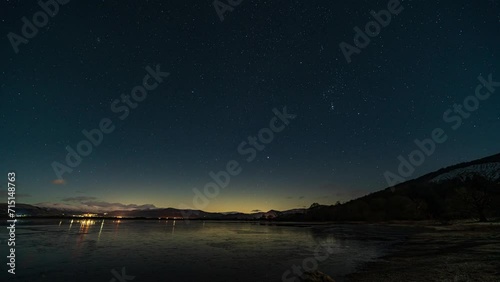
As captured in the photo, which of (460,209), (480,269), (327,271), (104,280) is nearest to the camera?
(480,269)

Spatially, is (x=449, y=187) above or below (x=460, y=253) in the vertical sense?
above

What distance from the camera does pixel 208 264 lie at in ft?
103

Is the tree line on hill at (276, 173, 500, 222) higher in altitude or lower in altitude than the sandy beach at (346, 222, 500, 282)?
higher

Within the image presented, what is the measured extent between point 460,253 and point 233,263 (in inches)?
861

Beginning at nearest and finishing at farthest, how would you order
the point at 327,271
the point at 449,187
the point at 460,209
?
the point at 327,271
the point at 460,209
the point at 449,187

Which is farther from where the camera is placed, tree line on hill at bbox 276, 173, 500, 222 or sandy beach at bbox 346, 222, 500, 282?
tree line on hill at bbox 276, 173, 500, 222

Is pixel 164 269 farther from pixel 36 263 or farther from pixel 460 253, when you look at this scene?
pixel 460 253

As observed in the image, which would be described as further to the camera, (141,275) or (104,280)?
(141,275)


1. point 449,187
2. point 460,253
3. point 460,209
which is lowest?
point 460,253

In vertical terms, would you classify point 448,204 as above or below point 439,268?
above

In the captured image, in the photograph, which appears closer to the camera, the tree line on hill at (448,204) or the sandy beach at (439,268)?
the sandy beach at (439,268)

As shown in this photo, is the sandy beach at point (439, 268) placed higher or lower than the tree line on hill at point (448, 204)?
lower

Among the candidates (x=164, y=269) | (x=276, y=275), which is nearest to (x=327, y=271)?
(x=276, y=275)

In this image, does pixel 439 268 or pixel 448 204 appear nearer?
pixel 439 268
